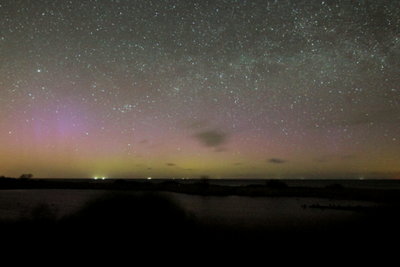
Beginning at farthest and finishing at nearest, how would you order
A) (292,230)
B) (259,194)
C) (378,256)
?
(259,194)
(292,230)
(378,256)

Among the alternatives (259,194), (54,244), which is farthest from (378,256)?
(259,194)

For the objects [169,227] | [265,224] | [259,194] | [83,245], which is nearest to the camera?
[83,245]

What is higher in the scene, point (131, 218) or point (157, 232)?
point (131, 218)

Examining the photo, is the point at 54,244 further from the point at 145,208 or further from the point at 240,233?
the point at 240,233

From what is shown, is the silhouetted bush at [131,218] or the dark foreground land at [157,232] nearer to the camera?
the dark foreground land at [157,232]

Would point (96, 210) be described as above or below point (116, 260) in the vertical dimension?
above

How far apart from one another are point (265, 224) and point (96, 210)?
1344cm

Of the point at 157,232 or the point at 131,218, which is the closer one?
the point at 157,232

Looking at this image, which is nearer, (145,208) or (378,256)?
(378,256)

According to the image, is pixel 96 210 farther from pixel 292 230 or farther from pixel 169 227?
pixel 292 230

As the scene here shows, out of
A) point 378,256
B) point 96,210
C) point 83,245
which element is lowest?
point 378,256

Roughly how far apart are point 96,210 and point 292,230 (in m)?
13.2

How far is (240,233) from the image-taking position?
791 inches

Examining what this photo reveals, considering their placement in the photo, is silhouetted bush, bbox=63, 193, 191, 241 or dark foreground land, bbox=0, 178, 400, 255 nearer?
dark foreground land, bbox=0, 178, 400, 255
